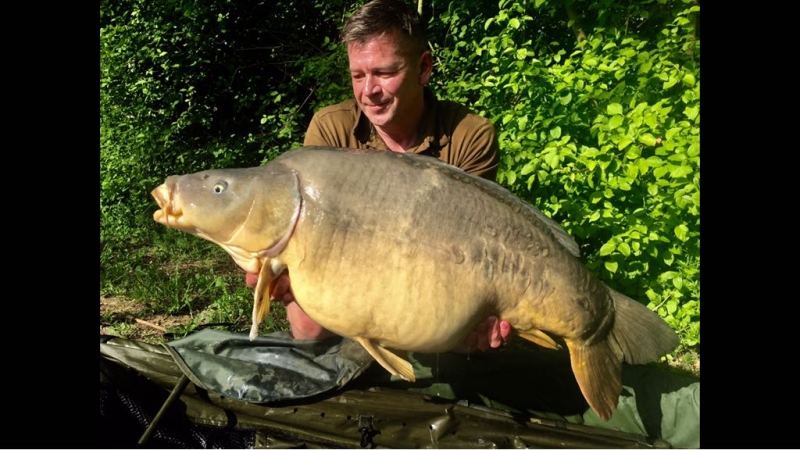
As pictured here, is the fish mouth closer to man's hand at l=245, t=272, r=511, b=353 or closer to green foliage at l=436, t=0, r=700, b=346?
man's hand at l=245, t=272, r=511, b=353

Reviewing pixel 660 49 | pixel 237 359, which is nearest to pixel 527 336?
pixel 237 359

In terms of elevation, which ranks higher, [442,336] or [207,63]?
[207,63]

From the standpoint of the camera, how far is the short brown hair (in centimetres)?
199

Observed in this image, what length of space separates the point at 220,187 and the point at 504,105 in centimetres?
184

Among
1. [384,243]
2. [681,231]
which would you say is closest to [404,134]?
[384,243]

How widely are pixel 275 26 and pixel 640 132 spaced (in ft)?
10.8

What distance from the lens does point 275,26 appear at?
15.9ft

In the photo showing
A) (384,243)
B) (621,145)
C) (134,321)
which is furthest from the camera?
(134,321)

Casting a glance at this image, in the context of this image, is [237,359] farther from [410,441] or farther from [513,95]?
[513,95]

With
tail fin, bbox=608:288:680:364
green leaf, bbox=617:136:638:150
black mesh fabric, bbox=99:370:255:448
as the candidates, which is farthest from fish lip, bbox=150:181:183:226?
green leaf, bbox=617:136:638:150

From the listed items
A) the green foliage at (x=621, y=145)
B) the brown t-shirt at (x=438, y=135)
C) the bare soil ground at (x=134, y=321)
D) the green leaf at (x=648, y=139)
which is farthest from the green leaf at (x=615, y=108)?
the bare soil ground at (x=134, y=321)

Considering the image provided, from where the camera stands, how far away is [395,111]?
81.3 inches

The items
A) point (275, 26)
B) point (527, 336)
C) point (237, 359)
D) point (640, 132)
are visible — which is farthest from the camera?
point (275, 26)

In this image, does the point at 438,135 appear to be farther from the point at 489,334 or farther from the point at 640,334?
the point at 640,334
